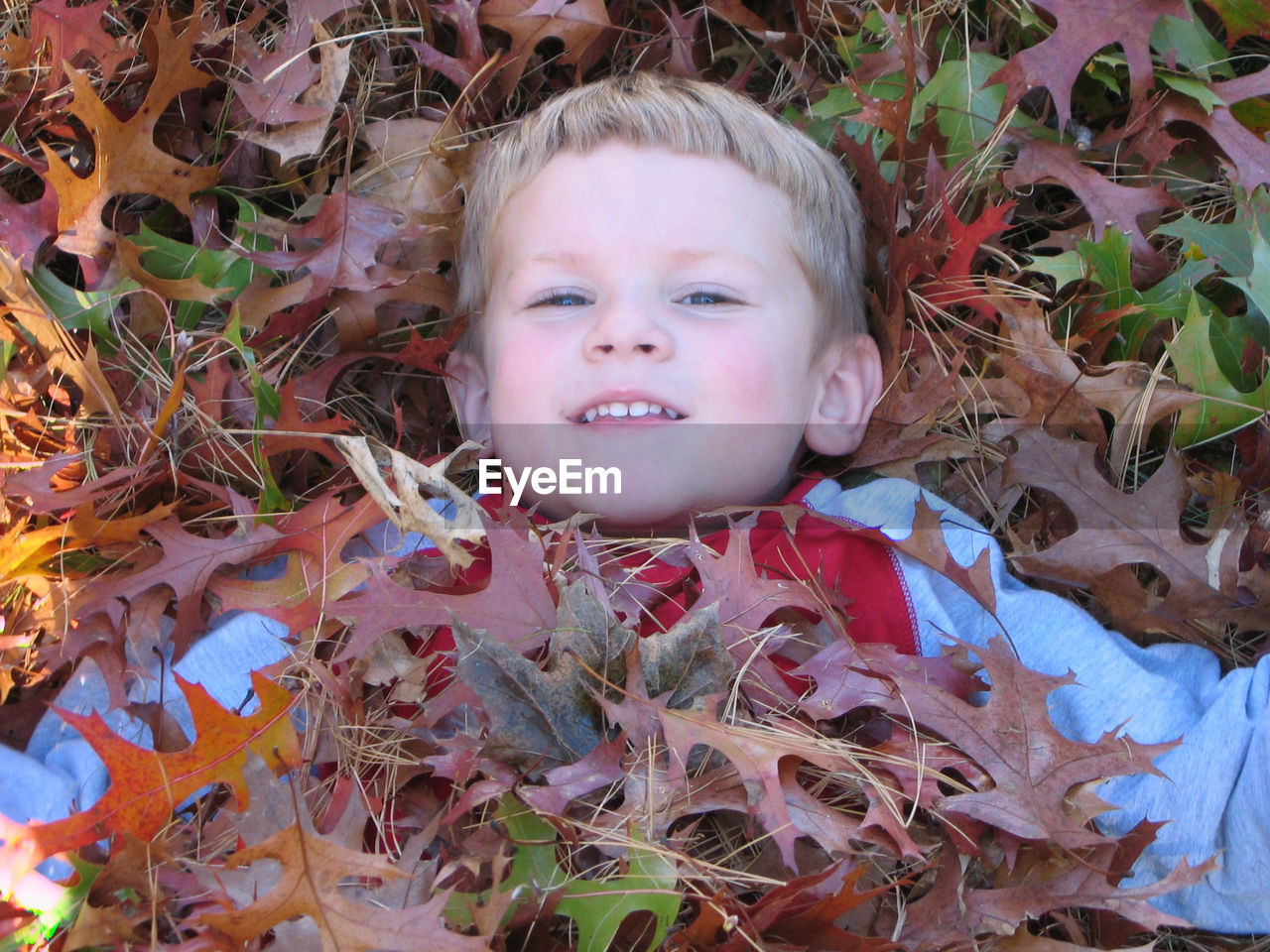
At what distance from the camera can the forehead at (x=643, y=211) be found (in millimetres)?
2287

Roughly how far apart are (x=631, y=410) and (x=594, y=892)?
0.95 metres

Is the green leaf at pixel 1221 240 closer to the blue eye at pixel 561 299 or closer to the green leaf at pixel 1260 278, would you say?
the green leaf at pixel 1260 278

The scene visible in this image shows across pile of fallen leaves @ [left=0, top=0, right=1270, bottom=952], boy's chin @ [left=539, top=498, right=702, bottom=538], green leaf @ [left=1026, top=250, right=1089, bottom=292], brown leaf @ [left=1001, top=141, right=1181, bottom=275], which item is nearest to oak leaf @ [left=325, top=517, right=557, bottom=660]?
pile of fallen leaves @ [left=0, top=0, right=1270, bottom=952]

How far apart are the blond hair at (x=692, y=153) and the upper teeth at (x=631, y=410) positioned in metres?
0.51

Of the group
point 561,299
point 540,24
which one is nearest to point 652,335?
point 561,299

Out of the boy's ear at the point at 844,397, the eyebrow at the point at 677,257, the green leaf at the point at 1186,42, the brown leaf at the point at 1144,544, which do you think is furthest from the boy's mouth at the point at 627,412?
the green leaf at the point at 1186,42

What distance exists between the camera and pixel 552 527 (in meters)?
2.16

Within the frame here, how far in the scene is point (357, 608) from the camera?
6.24ft

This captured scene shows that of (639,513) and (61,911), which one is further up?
(639,513)

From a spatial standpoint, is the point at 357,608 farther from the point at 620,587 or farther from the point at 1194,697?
the point at 1194,697

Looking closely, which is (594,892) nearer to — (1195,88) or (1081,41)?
(1081,41)

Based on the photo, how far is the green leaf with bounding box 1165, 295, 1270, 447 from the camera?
7.59 feet

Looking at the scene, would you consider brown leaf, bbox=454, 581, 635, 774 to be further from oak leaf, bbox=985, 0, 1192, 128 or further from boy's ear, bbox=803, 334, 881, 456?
oak leaf, bbox=985, 0, 1192, 128

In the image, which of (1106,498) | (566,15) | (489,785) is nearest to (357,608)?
(489,785)
